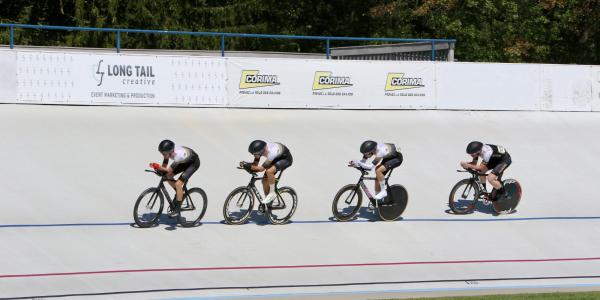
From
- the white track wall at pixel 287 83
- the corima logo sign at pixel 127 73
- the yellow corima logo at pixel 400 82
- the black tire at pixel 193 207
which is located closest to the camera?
the black tire at pixel 193 207

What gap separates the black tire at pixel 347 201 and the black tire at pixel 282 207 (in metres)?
0.62

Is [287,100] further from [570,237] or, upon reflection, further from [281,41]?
[281,41]

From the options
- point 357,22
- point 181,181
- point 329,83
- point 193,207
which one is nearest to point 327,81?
point 329,83

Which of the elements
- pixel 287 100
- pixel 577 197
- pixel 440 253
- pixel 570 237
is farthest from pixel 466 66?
pixel 440 253

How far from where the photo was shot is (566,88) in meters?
21.7

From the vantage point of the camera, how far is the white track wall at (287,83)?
1806 cm

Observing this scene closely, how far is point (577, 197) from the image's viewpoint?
52.5 feet

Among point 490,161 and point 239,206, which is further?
point 490,161

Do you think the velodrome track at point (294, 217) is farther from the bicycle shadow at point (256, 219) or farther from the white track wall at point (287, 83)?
the white track wall at point (287, 83)

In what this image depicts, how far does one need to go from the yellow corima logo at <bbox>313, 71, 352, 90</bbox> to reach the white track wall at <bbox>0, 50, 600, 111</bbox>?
0.02 meters

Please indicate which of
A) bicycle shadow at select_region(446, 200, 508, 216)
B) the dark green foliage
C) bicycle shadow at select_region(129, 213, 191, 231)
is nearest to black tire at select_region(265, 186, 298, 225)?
bicycle shadow at select_region(129, 213, 191, 231)

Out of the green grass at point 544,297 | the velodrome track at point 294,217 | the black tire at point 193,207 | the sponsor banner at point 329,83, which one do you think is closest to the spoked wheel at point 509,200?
the velodrome track at point 294,217

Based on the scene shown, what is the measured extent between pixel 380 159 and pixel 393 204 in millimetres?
732

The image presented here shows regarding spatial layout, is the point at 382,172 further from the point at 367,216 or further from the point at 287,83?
the point at 287,83
